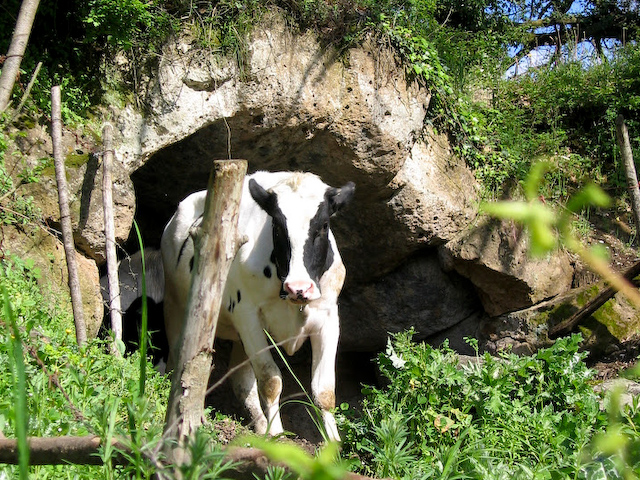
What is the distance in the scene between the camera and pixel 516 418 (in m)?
3.93

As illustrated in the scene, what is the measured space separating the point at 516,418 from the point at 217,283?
8.11 ft

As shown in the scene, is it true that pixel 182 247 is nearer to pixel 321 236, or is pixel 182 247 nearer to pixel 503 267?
pixel 321 236

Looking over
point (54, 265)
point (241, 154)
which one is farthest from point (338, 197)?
point (54, 265)

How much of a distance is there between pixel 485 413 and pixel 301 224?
1925 mm

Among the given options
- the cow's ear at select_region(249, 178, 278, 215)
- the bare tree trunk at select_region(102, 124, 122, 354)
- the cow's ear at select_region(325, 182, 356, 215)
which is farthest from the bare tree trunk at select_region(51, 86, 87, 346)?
the cow's ear at select_region(325, 182, 356, 215)

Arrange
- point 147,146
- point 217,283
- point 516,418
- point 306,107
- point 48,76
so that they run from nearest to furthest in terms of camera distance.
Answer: point 217,283, point 516,418, point 48,76, point 147,146, point 306,107

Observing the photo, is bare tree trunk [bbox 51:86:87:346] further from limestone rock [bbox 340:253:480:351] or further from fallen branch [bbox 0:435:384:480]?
limestone rock [bbox 340:253:480:351]

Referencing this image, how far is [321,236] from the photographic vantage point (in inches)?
205

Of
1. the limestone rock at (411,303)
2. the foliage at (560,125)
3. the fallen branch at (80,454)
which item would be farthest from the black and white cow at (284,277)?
the foliage at (560,125)

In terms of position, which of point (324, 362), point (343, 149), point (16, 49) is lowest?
point (324, 362)

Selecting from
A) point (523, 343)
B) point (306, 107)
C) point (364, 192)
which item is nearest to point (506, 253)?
point (523, 343)

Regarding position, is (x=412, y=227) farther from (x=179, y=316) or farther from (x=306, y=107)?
(x=179, y=316)

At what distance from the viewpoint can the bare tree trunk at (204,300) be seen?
2059 millimetres

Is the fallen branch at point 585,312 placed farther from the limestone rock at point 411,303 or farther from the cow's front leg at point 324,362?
the cow's front leg at point 324,362
